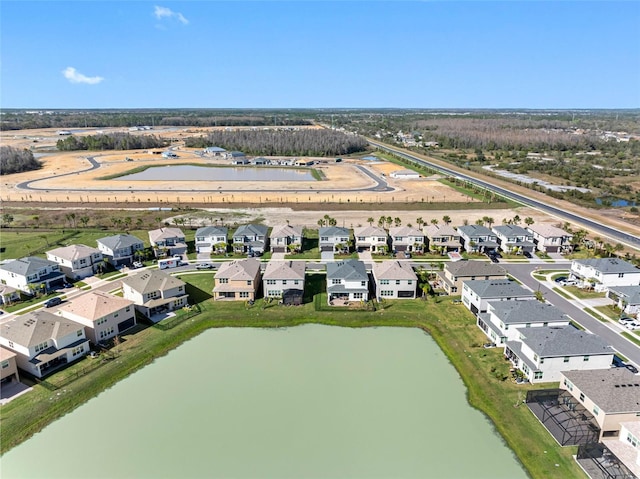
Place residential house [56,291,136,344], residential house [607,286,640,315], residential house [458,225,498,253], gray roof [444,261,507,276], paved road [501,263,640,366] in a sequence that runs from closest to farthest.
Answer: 1. paved road [501,263,640,366]
2. residential house [56,291,136,344]
3. residential house [607,286,640,315]
4. gray roof [444,261,507,276]
5. residential house [458,225,498,253]

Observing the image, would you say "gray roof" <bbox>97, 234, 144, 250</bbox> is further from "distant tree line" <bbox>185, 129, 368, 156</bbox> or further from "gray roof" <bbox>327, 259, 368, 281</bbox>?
"distant tree line" <bbox>185, 129, 368, 156</bbox>

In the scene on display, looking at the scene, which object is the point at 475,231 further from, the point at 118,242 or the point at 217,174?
the point at 217,174

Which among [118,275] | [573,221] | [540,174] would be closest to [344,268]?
[118,275]

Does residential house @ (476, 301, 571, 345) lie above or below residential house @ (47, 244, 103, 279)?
below

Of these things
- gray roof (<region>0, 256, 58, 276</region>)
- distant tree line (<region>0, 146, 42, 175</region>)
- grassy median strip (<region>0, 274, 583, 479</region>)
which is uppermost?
distant tree line (<region>0, 146, 42, 175</region>)

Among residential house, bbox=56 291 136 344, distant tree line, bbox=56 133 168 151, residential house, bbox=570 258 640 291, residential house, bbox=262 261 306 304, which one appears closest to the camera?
residential house, bbox=56 291 136 344

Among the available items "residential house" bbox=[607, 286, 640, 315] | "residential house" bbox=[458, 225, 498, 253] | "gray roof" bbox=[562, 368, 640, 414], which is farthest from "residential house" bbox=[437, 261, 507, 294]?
"gray roof" bbox=[562, 368, 640, 414]

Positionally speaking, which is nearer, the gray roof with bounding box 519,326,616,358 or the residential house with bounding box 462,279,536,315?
the gray roof with bounding box 519,326,616,358

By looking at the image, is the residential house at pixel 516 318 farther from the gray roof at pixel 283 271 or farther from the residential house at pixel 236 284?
the residential house at pixel 236 284
